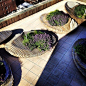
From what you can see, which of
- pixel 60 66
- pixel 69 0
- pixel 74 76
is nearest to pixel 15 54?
pixel 60 66

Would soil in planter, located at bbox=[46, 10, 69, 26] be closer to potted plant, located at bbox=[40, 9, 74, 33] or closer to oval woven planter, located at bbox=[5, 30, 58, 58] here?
potted plant, located at bbox=[40, 9, 74, 33]

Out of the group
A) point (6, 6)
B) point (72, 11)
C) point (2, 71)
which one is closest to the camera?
point (2, 71)

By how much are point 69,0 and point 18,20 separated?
8.70 m

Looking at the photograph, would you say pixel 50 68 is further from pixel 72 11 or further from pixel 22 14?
pixel 72 11

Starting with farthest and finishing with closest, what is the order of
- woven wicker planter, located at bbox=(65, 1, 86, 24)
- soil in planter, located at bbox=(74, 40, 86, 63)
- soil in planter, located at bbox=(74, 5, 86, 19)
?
1. soil in planter, located at bbox=(74, 5, 86, 19)
2. woven wicker planter, located at bbox=(65, 1, 86, 24)
3. soil in planter, located at bbox=(74, 40, 86, 63)

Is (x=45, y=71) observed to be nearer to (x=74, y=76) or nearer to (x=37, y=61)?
(x=37, y=61)

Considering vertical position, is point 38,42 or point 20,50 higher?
point 38,42

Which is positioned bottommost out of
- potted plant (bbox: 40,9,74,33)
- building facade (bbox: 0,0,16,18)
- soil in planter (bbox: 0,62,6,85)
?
building facade (bbox: 0,0,16,18)

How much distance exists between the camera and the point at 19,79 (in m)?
7.51

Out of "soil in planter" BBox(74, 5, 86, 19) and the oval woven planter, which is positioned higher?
"soil in planter" BBox(74, 5, 86, 19)

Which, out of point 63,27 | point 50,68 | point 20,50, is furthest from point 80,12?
point 20,50

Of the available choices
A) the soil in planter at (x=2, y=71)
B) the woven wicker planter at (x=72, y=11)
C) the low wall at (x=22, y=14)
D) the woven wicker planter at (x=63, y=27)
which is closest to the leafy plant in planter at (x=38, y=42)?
the woven wicker planter at (x=63, y=27)

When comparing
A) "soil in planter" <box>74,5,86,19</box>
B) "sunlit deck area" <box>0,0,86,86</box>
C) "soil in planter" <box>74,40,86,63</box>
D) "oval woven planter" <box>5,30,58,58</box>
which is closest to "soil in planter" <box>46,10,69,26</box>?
"sunlit deck area" <box>0,0,86,86</box>

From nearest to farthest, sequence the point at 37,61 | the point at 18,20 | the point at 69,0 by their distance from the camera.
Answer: the point at 37,61 < the point at 18,20 < the point at 69,0
